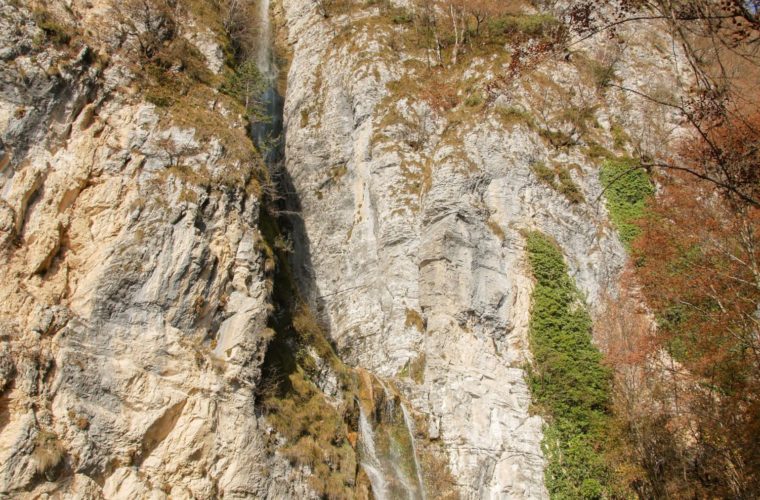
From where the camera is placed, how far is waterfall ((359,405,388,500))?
45.7 ft

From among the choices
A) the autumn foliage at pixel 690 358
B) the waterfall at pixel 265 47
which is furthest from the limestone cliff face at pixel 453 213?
the waterfall at pixel 265 47

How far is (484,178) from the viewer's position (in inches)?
765

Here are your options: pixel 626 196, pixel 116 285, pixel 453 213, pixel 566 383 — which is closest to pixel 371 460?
pixel 566 383

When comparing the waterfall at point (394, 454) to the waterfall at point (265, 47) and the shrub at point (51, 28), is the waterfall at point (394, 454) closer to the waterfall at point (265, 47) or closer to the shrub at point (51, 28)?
the shrub at point (51, 28)

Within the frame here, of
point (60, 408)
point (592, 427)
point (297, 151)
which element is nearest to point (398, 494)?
point (592, 427)

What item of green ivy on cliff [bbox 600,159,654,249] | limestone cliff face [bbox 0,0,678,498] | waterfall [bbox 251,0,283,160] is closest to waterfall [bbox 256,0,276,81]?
waterfall [bbox 251,0,283,160]

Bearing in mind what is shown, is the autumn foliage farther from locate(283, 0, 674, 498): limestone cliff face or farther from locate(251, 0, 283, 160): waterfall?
locate(251, 0, 283, 160): waterfall

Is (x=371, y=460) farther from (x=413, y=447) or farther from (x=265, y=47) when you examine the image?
(x=265, y=47)

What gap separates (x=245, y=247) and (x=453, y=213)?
7580 millimetres

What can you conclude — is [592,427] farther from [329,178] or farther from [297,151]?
[297,151]

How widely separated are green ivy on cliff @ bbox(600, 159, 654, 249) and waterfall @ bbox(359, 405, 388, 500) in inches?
460

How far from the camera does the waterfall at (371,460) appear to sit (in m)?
13.9

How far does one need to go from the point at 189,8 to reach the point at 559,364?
1772 cm

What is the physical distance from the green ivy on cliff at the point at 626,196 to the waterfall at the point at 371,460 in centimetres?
1168
